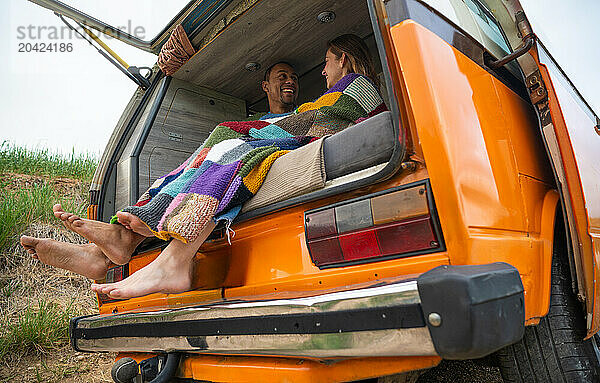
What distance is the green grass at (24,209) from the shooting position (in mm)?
4766

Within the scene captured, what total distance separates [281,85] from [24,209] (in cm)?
387

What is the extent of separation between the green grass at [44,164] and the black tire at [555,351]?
679 cm

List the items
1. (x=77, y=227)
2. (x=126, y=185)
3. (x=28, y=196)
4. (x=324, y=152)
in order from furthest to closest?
(x=28, y=196) < (x=126, y=185) < (x=77, y=227) < (x=324, y=152)

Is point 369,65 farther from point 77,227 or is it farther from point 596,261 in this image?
point 77,227

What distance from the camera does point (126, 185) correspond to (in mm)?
2582

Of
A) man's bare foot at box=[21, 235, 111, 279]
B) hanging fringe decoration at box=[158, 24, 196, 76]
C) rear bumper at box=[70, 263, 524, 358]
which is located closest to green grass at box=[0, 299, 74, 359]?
man's bare foot at box=[21, 235, 111, 279]

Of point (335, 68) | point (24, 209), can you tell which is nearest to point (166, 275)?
point (335, 68)

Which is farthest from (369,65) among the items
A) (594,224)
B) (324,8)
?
(594,224)

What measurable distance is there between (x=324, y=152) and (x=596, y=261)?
92 cm

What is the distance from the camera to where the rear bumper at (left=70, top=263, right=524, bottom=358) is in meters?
0.78

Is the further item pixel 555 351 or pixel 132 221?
pixel 132 221

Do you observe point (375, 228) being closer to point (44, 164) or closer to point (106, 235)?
point (106, 235)

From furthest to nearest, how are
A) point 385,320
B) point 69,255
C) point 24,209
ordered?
point 24,209 < point 69,255 < point 385,320

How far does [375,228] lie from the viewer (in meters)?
1.08
